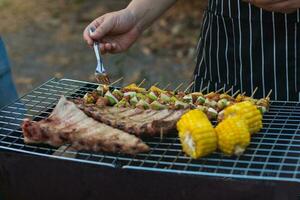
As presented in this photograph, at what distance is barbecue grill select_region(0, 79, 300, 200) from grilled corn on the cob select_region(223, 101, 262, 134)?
4cm

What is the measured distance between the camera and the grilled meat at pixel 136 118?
230 cm

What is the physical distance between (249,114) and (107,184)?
60cm

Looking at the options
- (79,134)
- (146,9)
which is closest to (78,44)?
(146,9)

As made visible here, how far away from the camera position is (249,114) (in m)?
2.32

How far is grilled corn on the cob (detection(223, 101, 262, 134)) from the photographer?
7.55 ft

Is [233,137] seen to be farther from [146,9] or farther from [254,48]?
[146,9]

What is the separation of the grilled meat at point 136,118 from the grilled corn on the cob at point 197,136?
0.11 metres

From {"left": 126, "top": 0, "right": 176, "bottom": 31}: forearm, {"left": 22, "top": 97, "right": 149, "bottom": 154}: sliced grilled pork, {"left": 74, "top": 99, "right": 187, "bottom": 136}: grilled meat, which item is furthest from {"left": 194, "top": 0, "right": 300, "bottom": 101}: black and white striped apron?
{"left": 22, "top": 97, "right": 149, "bottom": 154}: sliced grilled pork

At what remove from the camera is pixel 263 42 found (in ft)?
9.73

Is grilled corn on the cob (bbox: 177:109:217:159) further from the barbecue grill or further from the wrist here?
the wrist

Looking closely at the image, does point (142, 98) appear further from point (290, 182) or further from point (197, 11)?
point (197, 11)

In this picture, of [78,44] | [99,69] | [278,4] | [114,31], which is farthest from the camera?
[78,44]

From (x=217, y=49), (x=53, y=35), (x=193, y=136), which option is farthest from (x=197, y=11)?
(x=193, y=136)

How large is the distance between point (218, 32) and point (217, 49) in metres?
0.09
